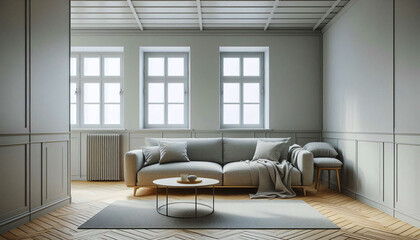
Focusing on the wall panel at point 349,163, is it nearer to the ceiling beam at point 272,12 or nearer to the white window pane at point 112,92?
the ceiling beam at point 272,12

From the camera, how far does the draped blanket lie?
4.79 metres

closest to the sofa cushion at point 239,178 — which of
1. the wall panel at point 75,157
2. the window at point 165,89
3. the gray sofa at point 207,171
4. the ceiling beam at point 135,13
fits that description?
the gray sofa at point 207,171

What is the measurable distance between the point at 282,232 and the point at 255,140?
2690 millimetres

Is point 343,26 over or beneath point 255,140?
over

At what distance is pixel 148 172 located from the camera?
4887mm

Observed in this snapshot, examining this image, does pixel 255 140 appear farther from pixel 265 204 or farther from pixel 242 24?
pixel 242 24

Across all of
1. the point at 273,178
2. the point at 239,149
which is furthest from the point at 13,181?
the point at 239,149

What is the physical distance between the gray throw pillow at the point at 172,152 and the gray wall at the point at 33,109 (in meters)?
1.39

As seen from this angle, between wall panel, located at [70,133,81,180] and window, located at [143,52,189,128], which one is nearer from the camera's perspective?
wall panel, located at [70,133,81,180]

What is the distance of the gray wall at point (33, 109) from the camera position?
3.23 metres

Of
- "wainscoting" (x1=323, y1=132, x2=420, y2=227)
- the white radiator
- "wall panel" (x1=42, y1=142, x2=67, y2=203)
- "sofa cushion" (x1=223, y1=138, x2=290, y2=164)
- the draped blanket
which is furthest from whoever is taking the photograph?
the white radiator

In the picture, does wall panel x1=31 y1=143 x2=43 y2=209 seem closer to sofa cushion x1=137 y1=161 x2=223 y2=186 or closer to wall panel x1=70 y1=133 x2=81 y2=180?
sofa cushion x1=137 y1=161 x2=223 y2=186

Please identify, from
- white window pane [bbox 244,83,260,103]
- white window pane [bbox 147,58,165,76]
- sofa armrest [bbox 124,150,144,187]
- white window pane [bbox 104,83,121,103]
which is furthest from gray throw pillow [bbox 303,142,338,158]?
white window pane [bbox 104,83,121,103]

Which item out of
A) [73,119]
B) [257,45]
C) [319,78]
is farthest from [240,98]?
[73,119]
